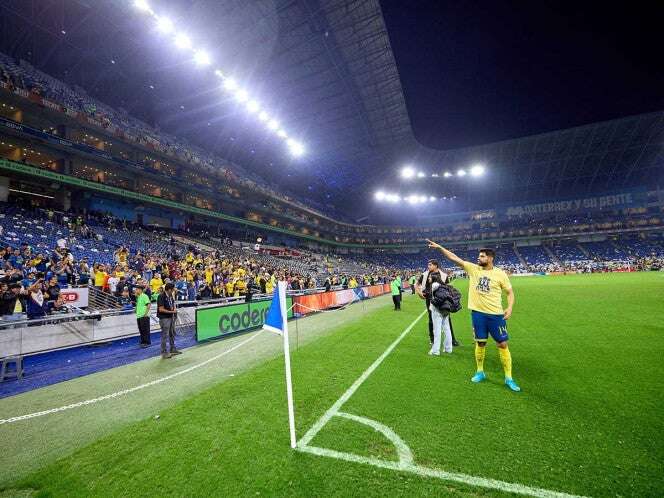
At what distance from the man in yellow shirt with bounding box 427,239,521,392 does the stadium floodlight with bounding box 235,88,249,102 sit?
114 feet

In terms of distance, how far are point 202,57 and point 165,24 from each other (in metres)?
4.08

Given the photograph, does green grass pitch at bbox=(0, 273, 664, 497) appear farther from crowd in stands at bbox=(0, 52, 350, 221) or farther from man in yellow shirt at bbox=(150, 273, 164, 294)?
crowd in stands at bbox=(0, 52, 350, 221)

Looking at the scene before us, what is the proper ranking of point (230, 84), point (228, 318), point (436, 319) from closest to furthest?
1. point (436, 319)
2. point (228, 318)
3. point (230, 84)

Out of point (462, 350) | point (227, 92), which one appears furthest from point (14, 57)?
point (462, 350)

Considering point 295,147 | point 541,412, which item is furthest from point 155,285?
point 295,147

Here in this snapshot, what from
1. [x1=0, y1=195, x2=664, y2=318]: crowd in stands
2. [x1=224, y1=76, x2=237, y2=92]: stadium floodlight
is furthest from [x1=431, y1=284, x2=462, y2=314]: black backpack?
[x1=224, y1=76, x2=237, y2=92]: stadium floodlight

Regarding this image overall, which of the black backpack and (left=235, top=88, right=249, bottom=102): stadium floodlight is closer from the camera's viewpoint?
the black backpack

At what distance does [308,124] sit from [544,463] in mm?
42191

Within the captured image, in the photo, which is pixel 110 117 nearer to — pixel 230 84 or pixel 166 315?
pixel 230 84

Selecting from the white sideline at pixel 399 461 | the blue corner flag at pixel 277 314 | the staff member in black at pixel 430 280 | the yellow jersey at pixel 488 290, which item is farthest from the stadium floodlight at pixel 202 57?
the white sideline at pixel 399 461

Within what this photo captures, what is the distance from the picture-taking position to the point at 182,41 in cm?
2538

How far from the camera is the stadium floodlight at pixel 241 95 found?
1271 inches

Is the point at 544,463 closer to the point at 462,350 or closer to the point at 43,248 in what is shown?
the point at 462,350

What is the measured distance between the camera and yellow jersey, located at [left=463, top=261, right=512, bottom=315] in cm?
472
